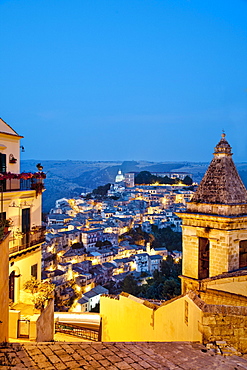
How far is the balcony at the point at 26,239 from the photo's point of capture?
12.3 meters

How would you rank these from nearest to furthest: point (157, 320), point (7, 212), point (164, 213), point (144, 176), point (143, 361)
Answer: point (143, 361)
point (157, 320)
point (7, 212)
point (164, 213)
point (144, 176)

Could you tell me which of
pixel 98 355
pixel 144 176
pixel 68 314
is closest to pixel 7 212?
pixel 68 314

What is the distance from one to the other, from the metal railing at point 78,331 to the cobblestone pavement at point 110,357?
650 cm

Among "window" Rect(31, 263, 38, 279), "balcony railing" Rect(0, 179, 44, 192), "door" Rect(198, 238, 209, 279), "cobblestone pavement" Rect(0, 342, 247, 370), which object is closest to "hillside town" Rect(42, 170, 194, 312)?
"window" Rect(31, 263, 38, 279)

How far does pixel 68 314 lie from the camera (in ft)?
50.0

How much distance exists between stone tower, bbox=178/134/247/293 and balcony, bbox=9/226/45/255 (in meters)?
5.82

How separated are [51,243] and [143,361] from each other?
67152mm

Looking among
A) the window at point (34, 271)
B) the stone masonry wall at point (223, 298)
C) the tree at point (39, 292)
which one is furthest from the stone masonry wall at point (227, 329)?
the window at point (34, 271)

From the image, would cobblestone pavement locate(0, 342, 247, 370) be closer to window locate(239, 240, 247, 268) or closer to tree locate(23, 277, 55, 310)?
window locate(239, 240, 247, 268)

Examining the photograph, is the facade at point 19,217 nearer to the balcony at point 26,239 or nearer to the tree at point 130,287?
the balcony at point 26,239

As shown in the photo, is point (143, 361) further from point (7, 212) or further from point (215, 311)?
point (7, 212)

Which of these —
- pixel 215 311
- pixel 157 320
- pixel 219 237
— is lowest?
pixel 157 320

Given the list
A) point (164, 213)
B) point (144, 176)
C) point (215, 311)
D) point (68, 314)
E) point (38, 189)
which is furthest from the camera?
point (144, 176)

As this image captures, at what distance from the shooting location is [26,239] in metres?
13.0
